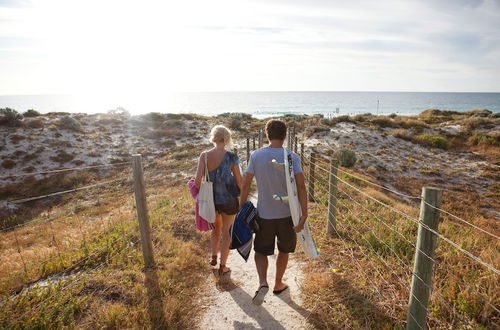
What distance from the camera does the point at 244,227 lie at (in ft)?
12.5

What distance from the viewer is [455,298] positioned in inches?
141

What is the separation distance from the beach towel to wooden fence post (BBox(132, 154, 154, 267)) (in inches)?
64.6

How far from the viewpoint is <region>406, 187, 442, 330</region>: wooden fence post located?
2625mm

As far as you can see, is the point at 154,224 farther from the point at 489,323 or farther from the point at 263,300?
the point at 489,323

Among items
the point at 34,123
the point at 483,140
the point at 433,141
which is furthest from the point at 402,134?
the point at 34,123

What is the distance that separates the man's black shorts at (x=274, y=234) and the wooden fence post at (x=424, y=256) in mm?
1396

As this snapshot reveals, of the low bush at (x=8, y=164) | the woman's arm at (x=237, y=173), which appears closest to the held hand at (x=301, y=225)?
the woman's arm at (x=237, y=173)

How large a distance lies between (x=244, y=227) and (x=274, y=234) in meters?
0.41

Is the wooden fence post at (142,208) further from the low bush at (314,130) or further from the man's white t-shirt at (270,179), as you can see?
the low bush at (314,130)

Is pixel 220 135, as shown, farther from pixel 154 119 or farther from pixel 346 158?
pixel 154 119

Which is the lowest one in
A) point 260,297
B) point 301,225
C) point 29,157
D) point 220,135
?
point 29,157

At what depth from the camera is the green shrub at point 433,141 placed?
23.2m

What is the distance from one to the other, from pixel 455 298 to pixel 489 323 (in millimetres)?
406

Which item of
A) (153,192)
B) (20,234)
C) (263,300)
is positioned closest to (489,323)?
(263,300)
